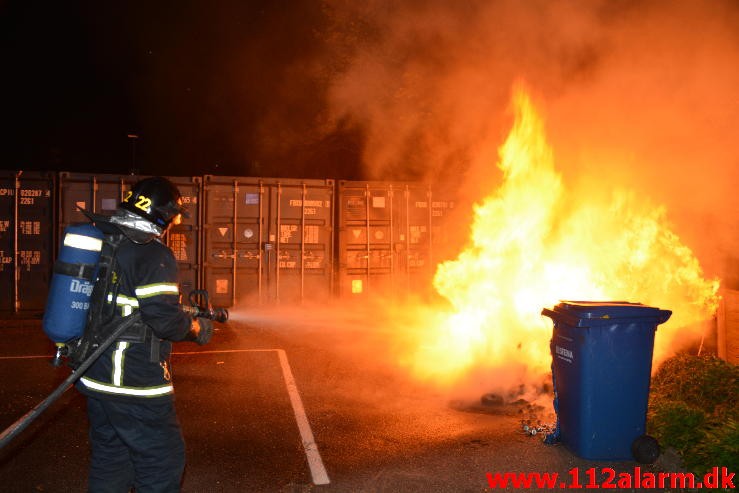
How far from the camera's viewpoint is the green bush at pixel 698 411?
148 inches

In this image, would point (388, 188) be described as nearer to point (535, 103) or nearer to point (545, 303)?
point (535, 103)

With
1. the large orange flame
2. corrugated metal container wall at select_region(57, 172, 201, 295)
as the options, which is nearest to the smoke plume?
the large orange flame

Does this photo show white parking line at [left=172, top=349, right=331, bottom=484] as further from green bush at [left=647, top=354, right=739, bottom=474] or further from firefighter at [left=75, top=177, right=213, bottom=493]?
green bush at [left=647, top=354, right=739, bottom=474]

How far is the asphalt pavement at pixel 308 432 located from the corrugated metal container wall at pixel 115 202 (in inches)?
162

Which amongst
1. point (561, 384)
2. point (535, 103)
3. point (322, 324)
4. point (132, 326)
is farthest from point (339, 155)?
point (132, 326)

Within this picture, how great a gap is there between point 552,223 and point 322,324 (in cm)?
512

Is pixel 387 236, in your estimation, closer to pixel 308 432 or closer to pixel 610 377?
pixel 308 432

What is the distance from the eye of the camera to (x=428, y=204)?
41.8 feet

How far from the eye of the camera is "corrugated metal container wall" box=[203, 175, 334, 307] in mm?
11836

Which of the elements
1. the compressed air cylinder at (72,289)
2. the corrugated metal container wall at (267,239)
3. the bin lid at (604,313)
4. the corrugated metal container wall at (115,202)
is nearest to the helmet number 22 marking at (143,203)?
the compressed air cylinder at (72,289)

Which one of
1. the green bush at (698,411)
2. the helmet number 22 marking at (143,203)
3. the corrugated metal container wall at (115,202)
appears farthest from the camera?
the corrugated metal container wall at (115,202)

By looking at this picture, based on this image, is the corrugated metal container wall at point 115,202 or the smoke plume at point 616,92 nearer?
the smoke plume at point 616,92

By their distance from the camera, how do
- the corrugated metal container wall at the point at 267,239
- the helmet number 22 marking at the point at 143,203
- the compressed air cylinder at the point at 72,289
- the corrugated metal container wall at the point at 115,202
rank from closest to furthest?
the compressed air cylinder at the point at 72,289
the helmet number 22 marking at the point at 143,203
the corrugated metal container wall at the point at 115,202
the corrugated metal container wall at the point at 267,239

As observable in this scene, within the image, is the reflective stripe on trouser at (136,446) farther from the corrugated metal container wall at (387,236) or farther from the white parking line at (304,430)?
the corrugated metal container wall at (387,236)
